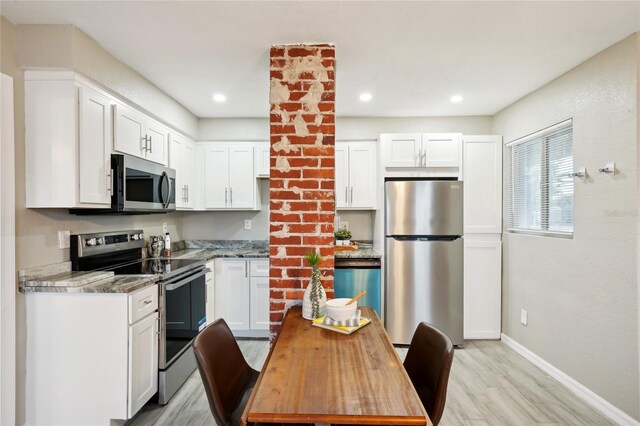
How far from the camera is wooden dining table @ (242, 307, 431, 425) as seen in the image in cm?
100

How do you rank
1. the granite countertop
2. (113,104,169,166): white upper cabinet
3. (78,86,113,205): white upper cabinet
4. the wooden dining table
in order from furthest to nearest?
1. the granite countertop
2. (113,104,169,166): white upper cabinet
3. (78,86,113,205): white upper cabinet
4. the wooden dining table

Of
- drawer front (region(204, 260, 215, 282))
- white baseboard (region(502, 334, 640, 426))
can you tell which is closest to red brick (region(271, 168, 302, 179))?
drawer front (region(204, 260, 215, 282))

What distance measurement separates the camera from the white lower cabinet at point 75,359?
1.98 meters

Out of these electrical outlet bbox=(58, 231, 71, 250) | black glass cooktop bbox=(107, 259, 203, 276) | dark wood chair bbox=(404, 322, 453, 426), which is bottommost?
dark wood chair bbox=(404, 322, 453, 426)

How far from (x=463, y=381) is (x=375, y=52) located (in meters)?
2.64

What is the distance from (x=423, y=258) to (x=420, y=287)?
291 mm

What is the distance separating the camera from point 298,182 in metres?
2.17

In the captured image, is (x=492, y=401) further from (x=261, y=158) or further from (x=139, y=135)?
(x=139, y=135)

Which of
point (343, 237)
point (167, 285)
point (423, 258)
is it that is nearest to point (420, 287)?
point (423, 258)

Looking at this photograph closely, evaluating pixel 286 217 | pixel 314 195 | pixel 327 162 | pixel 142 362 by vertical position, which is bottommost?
pixel 142 362

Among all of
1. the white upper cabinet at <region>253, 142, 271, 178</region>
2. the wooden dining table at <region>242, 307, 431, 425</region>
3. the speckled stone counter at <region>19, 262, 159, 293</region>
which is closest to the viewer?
the wooden dining table at <region>242, 307, 431, 425</region>

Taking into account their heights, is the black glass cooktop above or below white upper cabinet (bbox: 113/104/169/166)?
below

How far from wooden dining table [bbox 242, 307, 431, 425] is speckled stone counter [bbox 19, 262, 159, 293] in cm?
109

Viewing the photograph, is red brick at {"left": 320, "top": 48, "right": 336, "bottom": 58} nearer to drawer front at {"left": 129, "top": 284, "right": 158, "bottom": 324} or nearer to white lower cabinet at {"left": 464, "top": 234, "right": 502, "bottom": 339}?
drawer front at {"left": 129, "top": 284, "right": 158, "bottom": 324}
